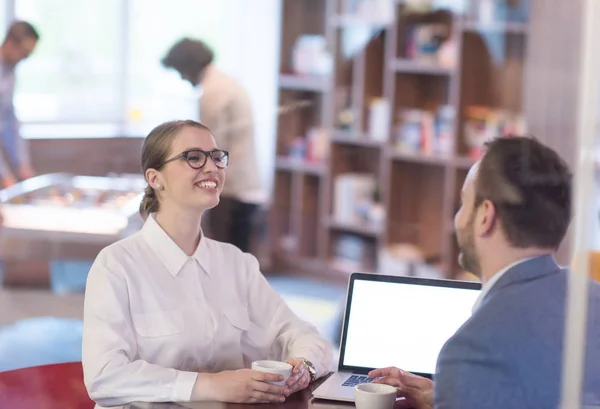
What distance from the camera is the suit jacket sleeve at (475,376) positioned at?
143cm

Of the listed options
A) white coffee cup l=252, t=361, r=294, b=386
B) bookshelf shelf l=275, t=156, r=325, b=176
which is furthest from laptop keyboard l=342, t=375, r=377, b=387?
bookshelf shelf l=275, t=156, r=325, b=176

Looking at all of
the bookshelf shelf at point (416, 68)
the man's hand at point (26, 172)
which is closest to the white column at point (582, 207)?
the man's hand at point (26, 172)

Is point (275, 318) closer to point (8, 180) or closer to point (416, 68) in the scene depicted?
point (8, 180)

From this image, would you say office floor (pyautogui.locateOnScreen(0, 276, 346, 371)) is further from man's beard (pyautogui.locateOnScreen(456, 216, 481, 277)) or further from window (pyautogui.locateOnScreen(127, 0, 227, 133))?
man's beard (pyautogui.locateOnScreen(456, 216, 481, 277))

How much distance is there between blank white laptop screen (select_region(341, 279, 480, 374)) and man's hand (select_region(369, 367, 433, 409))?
0.14 meters

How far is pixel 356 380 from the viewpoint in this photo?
6.56 feet

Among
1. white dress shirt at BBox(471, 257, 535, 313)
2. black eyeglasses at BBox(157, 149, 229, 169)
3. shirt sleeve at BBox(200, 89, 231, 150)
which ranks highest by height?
shirt sleeve at BBox(200, 89, 231, 150)

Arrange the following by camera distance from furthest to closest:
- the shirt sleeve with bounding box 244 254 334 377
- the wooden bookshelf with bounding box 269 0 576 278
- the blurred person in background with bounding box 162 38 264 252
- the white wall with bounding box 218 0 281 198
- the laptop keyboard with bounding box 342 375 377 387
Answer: the white wall with bounding box 218 0 281 198, the wooden bookshelf with bounding box 269 0 576 278, the blurred person in background with bounding box 162 38 264 252, the shirt sleeve with bounding box 244 254 334 377, the laptop keyboard with bounding box 342 375 377 387

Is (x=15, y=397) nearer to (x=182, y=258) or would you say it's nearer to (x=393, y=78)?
(x=182, y=258)

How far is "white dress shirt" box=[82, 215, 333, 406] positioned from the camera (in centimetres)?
190

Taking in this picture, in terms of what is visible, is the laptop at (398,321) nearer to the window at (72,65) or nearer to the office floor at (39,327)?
the office floor at (39,327)

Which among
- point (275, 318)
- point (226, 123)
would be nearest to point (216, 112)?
point (226, 123)

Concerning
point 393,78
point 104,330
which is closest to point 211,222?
point 393,78

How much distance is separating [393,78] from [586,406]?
4.03 metres
